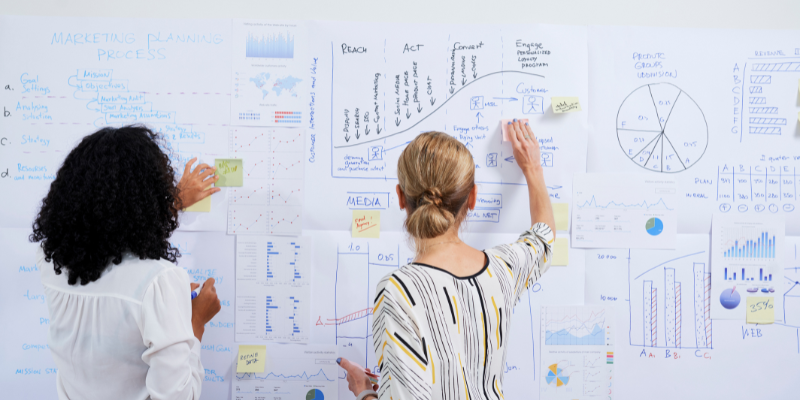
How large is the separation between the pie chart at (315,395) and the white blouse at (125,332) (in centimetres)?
60

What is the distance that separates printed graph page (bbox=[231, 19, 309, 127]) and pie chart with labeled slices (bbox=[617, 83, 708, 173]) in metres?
1.22

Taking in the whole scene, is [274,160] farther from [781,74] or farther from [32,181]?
[781,74]

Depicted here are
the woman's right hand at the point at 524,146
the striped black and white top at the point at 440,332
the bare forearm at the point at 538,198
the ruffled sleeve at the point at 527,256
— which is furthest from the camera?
the woman's right hand at the point at 524,146

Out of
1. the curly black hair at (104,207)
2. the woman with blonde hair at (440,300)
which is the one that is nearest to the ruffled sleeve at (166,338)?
the curly black hair at (104,207)

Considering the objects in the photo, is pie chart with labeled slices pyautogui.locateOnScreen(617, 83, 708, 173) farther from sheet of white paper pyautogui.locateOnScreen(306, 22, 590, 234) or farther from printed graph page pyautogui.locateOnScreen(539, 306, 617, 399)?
Result: printed graph page pyautogui.locateOnScreen(539, 306, 617, 399)

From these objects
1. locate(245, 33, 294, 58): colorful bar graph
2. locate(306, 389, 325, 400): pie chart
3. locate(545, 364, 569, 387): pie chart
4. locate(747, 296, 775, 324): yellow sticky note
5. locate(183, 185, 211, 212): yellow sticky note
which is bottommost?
locate(306, 389, 325, 400): pie chart

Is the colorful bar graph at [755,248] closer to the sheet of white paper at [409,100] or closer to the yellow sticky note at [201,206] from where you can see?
the sheet of white paper at [409,100]

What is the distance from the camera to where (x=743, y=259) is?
166 cm

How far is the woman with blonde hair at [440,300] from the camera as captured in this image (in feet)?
3.17

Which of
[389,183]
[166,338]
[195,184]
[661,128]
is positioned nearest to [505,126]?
[389,183]

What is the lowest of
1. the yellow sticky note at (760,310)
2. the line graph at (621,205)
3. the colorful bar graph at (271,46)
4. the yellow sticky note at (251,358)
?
the yellow sticky note at (251,358)

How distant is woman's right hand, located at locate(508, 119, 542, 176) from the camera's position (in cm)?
158

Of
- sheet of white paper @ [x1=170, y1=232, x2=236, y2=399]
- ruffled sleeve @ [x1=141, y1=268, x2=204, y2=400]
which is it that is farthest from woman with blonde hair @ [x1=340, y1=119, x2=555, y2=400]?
sheet of white paper @ [x1=170, y1=232, x2=236, y2=399]

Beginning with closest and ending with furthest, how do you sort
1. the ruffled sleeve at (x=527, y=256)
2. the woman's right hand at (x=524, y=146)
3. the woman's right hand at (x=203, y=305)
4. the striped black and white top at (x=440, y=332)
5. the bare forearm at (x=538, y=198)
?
the striped black and white top at (x=440, y=332) < the ruffled sleeve at (x=527, y=256) < the woman's right hand at (x=203, y=305) < the bare forearm at (x=538, y=198) < the woman's right hand at (x=524, y=146)
